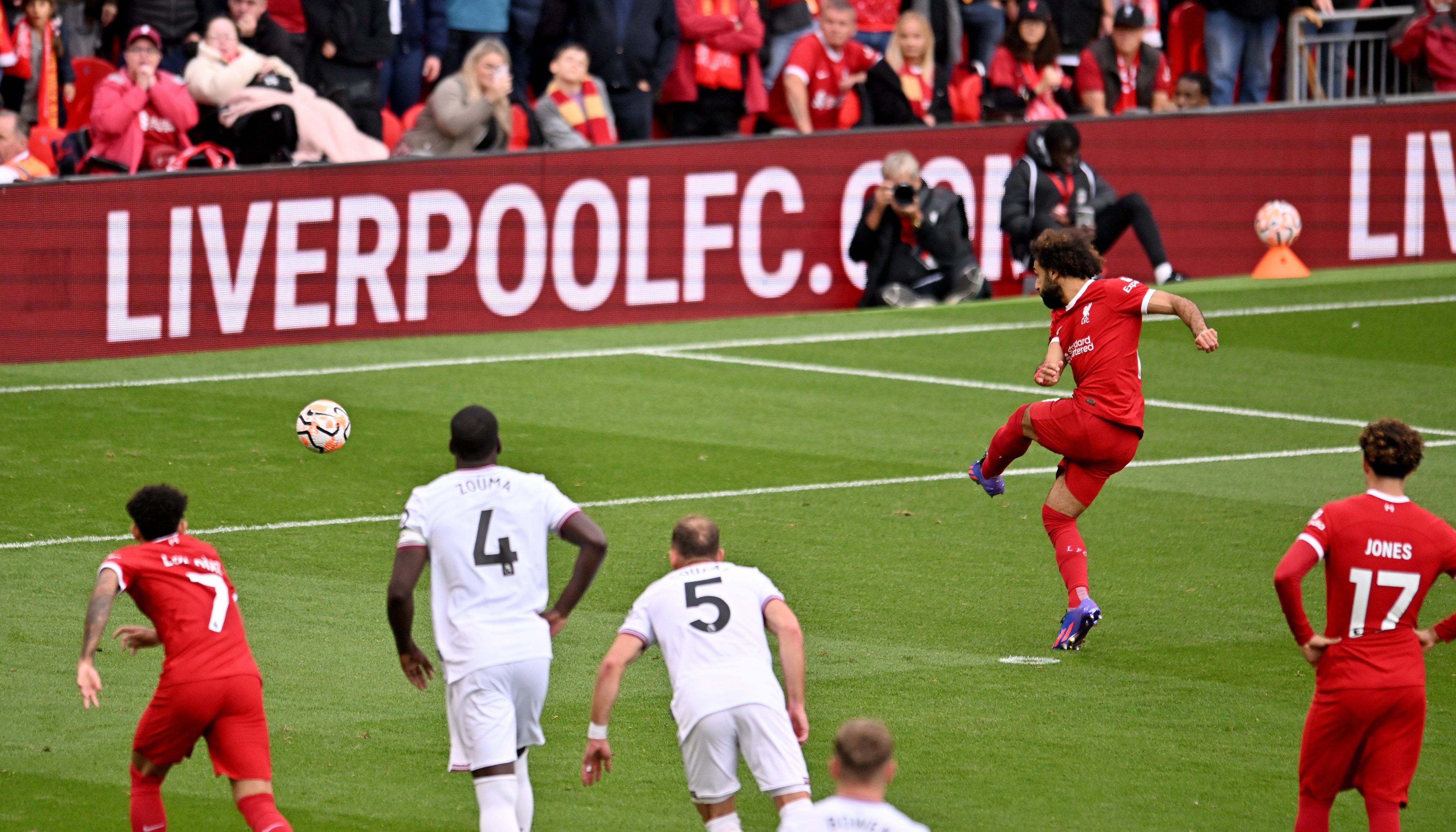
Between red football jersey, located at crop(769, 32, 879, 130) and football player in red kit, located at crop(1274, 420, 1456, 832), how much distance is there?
14.8 metres

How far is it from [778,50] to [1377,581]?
15.8 metres

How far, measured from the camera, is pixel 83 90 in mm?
18766

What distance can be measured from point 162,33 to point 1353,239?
509 inches

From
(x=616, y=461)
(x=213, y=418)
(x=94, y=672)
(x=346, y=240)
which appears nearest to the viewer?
(x=94, y=672)

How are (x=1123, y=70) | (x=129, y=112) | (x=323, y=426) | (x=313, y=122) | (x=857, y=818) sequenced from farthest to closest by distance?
(x=1123, y=70) → (x=313, y=122) → (x=129, y=112) → (x=323, y=426) → (x=857, y=818)

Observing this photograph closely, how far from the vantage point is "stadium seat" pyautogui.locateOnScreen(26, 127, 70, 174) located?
18.1 meters

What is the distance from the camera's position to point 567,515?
703 centimetres

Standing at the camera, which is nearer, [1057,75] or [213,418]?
[213,418]

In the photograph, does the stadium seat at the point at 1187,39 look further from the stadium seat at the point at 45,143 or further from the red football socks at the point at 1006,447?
the red football socks at the point at 1006,447

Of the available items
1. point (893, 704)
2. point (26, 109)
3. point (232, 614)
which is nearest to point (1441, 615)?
point (893, 704)

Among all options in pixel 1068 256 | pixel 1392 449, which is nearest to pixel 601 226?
pixel 1068 256

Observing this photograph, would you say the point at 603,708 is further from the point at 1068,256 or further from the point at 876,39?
the point at 876,39

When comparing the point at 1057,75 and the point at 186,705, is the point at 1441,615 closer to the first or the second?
the point at 186,705

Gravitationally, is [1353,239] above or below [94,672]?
above
